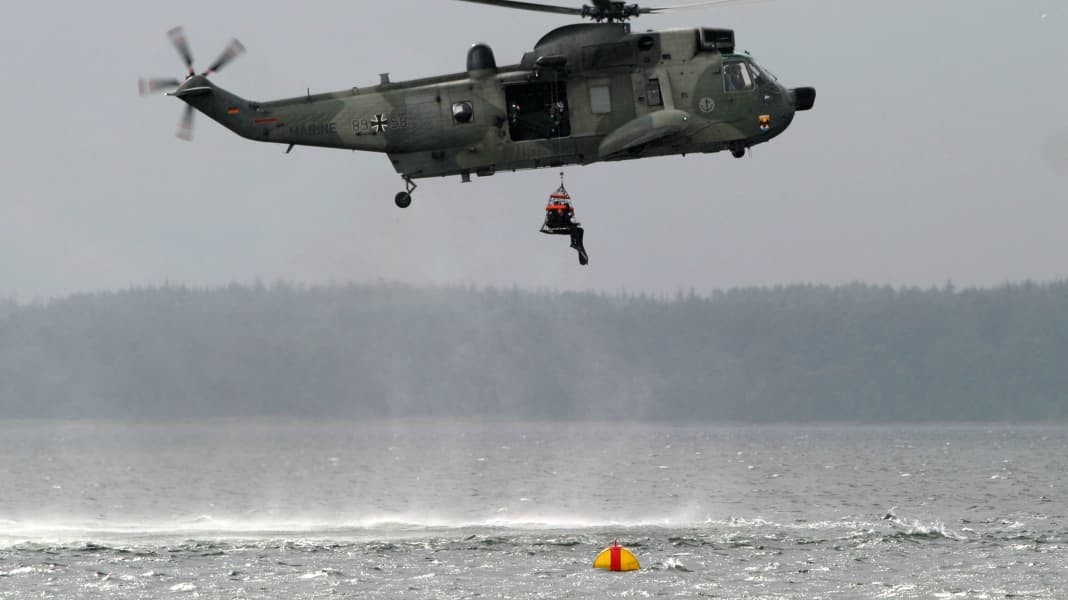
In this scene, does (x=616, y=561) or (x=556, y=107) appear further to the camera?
(x=616, y=561)

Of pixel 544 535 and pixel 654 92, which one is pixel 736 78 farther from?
pixel 544 535

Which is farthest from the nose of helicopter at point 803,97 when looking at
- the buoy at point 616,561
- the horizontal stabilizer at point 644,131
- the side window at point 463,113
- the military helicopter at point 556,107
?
the buoy at point 616,561

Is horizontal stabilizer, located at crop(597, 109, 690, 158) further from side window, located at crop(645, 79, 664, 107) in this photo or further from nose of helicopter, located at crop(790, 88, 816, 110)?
nose of helicopter, located at crop(790, 88, 816, 110)

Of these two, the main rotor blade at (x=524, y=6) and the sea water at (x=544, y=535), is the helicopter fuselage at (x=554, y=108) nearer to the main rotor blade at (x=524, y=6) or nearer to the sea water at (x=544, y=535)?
the main rotor blade at (x=524, y=6)

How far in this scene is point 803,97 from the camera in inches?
1318

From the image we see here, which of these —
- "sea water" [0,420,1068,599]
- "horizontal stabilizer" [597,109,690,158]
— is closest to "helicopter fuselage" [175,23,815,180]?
"horizontal stabilizer" [597,109,690,158]

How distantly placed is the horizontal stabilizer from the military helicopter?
0.08 feet

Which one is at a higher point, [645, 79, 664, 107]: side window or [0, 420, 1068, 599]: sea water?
[645, 79, 664, 107]: side window

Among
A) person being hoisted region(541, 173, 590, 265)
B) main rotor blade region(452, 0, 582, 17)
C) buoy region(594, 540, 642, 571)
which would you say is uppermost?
main rotor blade region(452, 0, 582, 17)

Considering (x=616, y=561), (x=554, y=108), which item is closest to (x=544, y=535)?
(x=616, y=561)

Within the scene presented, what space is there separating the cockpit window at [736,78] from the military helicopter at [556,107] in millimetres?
24

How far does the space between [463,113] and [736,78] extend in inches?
255

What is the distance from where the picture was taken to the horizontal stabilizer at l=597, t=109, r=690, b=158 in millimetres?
31984

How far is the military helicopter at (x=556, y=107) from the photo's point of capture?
1272 inches
